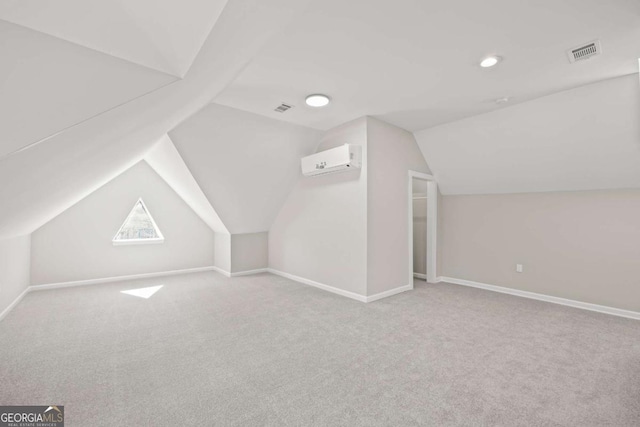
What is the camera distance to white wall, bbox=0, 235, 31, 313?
3.35 m

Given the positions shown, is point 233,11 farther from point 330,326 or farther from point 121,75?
point 330,326

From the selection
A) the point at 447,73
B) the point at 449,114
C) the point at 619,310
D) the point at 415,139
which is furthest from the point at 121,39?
the point at 619,310

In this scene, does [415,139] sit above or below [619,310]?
above

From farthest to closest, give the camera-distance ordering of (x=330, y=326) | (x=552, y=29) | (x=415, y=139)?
(x=415, y=139) → (x=330, y=326) → (x=552, y=29)

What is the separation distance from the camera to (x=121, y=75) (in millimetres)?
1212

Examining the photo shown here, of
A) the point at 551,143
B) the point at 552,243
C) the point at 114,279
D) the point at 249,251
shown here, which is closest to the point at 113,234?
the point at 114,279

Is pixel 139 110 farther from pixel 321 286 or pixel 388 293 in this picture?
pixel 388 293

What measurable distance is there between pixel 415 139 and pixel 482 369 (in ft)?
11.7

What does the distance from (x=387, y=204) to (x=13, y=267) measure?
520 centimetres

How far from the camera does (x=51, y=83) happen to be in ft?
3.31

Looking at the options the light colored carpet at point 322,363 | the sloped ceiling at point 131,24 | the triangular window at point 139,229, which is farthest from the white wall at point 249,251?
the sloped ceiling at point 131,24

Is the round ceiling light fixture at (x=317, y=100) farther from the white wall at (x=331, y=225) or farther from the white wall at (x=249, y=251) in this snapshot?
the white wall at (x=249, y=251)

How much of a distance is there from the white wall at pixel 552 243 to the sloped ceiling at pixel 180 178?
4.49 m

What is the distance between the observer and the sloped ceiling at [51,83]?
0.87 m
